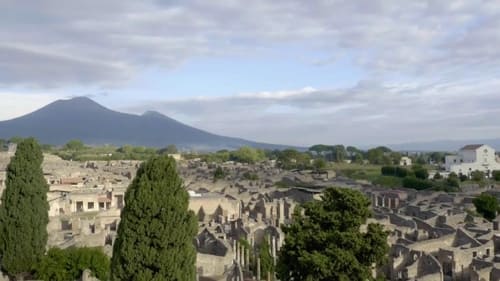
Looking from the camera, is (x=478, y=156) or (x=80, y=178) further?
(x=478, y=156)

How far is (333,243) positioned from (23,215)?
980 centimetres

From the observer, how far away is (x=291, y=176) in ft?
215

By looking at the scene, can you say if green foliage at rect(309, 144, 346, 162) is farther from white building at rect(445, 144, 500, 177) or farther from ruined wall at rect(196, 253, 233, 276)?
ruined wall at rect(196, 253, 233, 276)

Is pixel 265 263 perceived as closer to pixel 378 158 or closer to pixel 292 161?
pixel 292 161

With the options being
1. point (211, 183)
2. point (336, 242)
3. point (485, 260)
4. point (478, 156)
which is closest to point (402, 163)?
point (478, 156)

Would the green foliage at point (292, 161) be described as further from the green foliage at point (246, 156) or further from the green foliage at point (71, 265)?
the green foliage at point (71, 265)

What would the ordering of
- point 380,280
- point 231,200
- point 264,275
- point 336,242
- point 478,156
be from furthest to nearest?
point 478,156 → point 231,200 → point 264,275 → point 380,280 → point 336,242

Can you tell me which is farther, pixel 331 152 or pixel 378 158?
pixel 331 152

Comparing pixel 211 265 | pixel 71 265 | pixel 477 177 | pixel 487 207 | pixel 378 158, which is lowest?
pixel 211 265

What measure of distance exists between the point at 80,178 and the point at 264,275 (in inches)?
1218

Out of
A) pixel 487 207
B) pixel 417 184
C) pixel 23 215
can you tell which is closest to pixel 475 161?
pixel 417 184

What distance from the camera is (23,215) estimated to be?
58.9 feet

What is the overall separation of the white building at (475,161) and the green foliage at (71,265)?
253ft

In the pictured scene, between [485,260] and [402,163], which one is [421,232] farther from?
[402,163]
